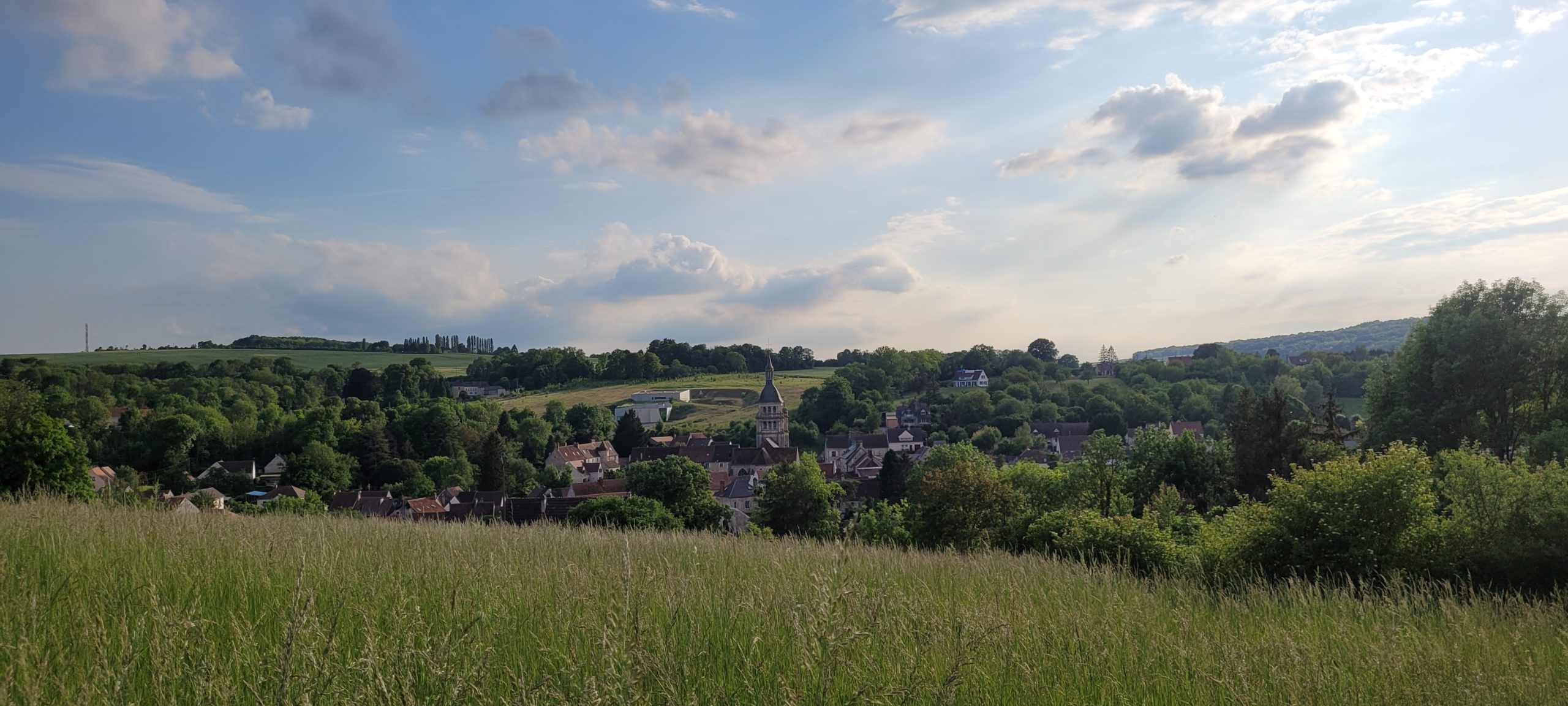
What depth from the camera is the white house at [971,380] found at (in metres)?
158

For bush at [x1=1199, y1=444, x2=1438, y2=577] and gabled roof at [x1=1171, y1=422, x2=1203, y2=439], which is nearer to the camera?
bush at [x1=1199, y1=444, x2=1438, y2=577]

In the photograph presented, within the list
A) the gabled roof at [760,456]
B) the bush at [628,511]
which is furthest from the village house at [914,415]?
the bush at [628,511]

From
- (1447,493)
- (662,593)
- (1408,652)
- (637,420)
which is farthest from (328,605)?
(637,420)

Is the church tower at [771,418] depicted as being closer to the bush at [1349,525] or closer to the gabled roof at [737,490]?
the gabled roof at [737,490]

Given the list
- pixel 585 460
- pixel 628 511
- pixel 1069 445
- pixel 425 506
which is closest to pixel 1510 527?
pixel 628 511

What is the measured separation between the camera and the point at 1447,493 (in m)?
19.4

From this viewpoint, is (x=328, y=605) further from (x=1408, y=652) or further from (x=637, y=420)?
(x=637, y=420)

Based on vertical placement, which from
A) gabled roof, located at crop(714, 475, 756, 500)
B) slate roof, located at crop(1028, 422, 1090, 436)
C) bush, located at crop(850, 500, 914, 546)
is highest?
bush, located at crop(850, 500, 914, 546)

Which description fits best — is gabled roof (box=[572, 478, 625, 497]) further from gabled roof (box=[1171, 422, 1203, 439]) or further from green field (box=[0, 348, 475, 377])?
green field (box=[0, 348, 475, 377])

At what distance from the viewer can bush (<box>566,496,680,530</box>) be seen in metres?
40.0

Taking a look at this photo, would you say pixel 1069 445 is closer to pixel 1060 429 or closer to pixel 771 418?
pixel 1060 429

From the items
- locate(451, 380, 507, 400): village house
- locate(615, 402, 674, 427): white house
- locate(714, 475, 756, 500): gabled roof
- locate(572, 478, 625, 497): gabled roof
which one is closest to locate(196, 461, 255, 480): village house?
locate(572, 478, 625, 497): gabled roof

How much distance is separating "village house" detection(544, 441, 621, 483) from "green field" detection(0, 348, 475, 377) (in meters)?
68.8

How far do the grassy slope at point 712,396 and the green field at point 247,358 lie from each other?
102 feet
